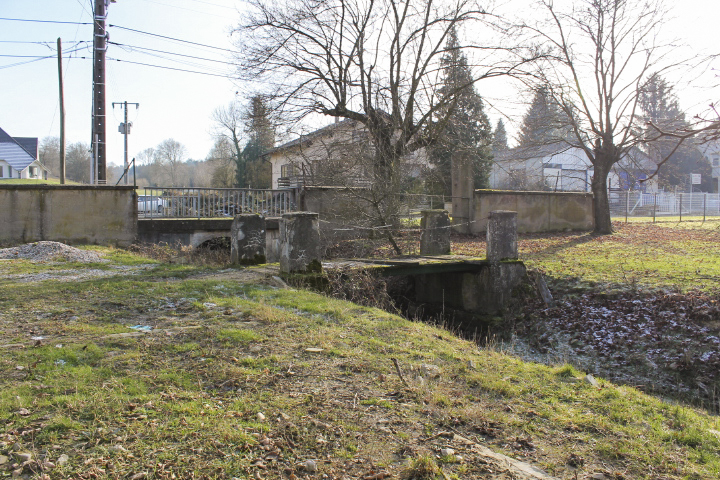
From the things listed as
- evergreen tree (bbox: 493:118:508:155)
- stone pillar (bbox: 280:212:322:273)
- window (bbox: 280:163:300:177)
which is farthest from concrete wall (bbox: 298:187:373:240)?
evergreen tree (bbox: 493:118:508:155)

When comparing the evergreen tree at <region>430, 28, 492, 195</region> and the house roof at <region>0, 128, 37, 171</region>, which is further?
the house roof at <region>0, 128, 37, 171</region>

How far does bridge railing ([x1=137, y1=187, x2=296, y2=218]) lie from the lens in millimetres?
15594

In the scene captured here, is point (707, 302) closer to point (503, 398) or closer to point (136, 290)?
point (503, 398)

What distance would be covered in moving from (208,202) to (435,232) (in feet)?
25.7

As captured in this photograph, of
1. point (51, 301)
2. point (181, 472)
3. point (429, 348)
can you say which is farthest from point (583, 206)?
point (181, 472)

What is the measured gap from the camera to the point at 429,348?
17.5 ft

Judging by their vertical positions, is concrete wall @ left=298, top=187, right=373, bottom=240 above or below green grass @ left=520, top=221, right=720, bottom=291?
above

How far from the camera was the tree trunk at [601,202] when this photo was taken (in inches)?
759

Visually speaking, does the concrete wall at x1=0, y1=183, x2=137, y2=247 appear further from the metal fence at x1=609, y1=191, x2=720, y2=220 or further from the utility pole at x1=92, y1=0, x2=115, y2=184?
the metal fence at x1=609, y1=191, x2=720, y2=220

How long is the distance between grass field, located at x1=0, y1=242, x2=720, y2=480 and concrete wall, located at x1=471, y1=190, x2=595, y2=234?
13.8 meters

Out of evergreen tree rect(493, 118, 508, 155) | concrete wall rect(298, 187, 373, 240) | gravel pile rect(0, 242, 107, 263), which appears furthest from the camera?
evergreen tree rect(493, 118, 508, 155)

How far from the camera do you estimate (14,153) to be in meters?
57.6

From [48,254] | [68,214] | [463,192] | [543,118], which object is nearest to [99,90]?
[68,214]

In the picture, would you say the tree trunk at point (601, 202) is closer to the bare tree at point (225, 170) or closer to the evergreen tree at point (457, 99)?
the evergreen tree at point (457, 99)
